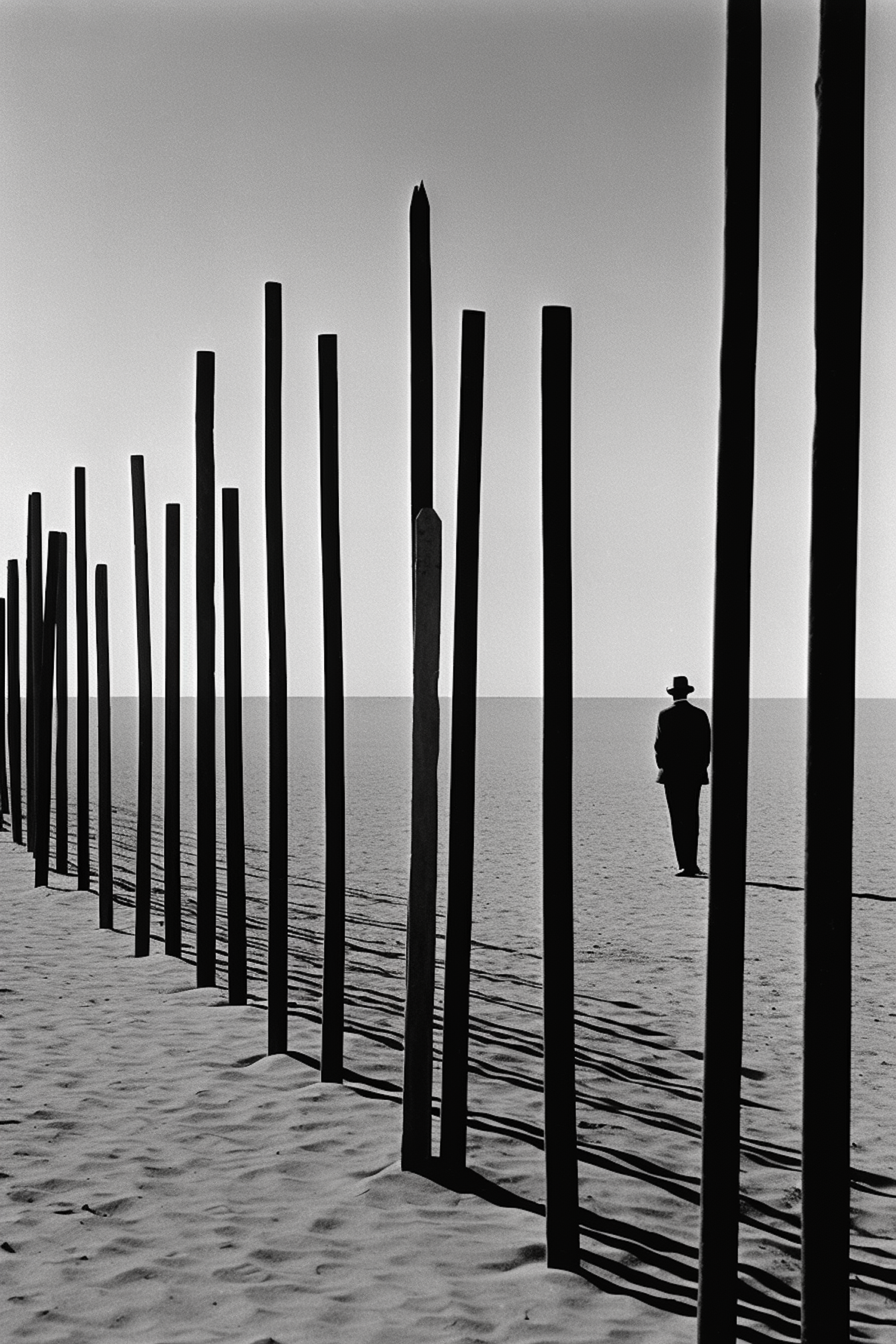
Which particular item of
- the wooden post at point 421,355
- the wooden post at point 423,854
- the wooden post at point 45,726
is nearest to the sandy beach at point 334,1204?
the wooden post at point 423,854

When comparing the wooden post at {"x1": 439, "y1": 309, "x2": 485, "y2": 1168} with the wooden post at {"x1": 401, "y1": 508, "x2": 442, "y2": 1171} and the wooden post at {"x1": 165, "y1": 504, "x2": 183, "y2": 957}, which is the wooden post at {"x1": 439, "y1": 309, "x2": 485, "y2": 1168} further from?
the wooden post at {"x1": 165, "y1": 504, "x2": 183, "y2": 957}

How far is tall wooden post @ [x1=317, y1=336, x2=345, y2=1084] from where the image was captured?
611cm

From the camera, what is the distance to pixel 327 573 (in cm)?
643

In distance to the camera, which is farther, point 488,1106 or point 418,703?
point 488,1106

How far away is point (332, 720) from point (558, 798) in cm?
216

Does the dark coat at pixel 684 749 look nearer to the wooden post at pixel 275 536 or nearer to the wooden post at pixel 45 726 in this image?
the wooden post at pixel 45 726

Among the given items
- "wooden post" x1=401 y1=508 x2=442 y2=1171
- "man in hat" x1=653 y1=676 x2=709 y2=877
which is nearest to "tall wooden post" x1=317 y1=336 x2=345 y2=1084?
"wooden post" x1=401 y1=508 x2=442 y2=1171

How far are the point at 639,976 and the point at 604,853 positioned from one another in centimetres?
722

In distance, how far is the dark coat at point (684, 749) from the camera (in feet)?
45.3

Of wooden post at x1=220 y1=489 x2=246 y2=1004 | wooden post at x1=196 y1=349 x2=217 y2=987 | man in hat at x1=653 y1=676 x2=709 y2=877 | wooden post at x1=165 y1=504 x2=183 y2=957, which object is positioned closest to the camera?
wooden post at x1=220 y1=489 x2=246 y2=1004

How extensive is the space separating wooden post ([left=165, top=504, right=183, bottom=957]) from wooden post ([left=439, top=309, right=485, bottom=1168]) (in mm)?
3894

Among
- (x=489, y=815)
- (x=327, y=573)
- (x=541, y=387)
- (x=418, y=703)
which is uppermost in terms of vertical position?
(x=541, y=387)

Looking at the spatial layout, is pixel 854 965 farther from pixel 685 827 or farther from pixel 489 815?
pixel 489 815

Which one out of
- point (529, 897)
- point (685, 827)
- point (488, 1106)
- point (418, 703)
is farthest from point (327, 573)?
point (685, 827)
